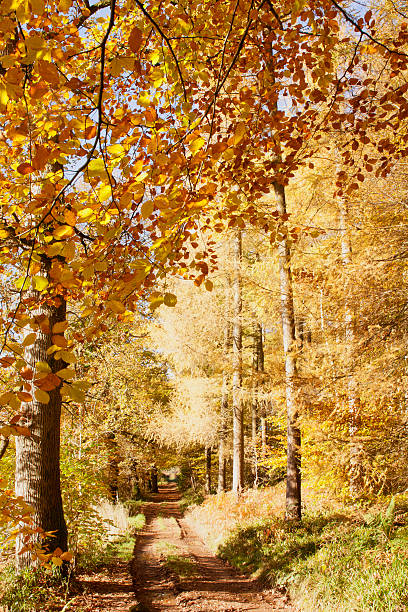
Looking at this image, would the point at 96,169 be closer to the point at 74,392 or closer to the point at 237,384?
the point at 74,392

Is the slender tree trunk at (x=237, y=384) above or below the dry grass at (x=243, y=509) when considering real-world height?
above

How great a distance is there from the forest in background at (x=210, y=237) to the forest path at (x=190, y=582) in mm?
356

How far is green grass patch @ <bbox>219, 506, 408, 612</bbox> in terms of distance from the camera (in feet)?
13.7

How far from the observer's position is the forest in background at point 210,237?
2.16 metres

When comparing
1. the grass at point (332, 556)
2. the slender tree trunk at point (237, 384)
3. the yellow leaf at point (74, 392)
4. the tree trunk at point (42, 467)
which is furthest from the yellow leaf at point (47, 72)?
the slender tree trunk at point (237, 384)

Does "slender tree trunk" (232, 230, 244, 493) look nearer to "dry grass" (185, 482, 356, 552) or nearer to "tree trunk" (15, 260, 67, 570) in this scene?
"dry grass" (185, 482, 356, 552)

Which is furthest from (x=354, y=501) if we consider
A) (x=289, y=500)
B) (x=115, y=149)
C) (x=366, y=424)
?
(x=115, y=149)

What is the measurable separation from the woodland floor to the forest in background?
1.30 feet

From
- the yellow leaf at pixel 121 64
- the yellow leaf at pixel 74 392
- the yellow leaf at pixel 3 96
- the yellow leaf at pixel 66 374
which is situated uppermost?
the yellow leaf at pixel 121 64

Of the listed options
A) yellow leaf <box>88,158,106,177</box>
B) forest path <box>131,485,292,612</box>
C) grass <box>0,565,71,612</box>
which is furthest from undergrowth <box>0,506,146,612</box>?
yellow leaf <box>88,158,106,177</box>

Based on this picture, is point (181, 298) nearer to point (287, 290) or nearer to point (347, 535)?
point (287, 290)

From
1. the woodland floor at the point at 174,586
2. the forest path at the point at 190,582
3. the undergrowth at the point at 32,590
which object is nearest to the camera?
the undergrowth at the point at 32,590

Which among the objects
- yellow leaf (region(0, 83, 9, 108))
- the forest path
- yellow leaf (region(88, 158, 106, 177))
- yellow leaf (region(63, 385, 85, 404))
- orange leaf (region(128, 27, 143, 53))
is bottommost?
the forest path

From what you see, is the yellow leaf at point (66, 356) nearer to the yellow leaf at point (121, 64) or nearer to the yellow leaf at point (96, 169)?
the yellow leaf at point (96, 169)
